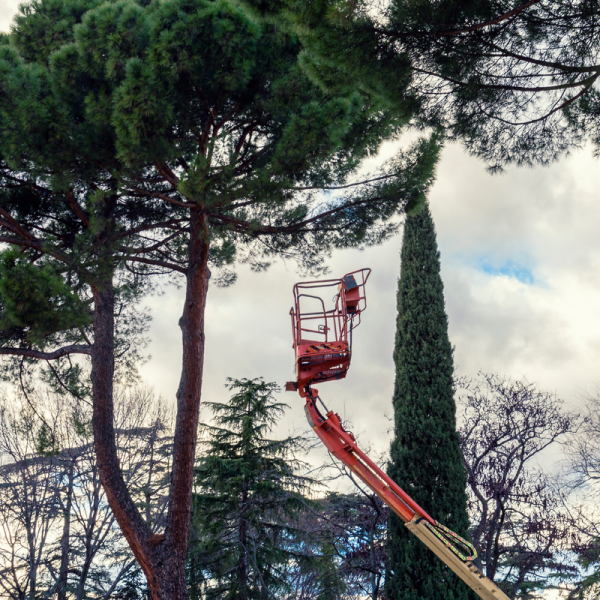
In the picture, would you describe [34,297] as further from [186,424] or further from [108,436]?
[186,424]

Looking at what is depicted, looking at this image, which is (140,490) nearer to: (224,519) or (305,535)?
(224,519)

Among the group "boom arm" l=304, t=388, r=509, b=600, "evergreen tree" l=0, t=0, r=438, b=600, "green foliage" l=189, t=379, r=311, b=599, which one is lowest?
"boom arm" l=304, t=388, r=509, b=600

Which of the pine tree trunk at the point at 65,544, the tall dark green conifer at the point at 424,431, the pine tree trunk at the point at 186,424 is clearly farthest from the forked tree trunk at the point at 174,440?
the pine tree trunk at the point at 65,544

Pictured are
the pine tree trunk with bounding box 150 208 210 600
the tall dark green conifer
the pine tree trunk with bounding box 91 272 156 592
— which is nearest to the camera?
the pine tree trunk with bounding box 150 208 210 600

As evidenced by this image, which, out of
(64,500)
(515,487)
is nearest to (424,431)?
(515,487)

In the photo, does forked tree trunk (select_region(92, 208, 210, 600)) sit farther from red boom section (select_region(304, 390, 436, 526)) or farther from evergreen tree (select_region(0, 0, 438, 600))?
red boom section (select_region(304, 390, 436, 526))

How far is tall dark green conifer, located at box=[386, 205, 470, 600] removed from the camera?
8.34 meters

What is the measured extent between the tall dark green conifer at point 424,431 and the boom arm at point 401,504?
3377 millimetres

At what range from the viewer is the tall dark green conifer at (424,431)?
8336 millimetres

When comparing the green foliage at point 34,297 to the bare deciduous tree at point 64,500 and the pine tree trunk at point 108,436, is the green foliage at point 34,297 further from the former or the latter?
the bare deciduous tree at point 64,500

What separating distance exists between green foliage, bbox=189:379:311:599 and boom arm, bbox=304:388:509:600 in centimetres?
626

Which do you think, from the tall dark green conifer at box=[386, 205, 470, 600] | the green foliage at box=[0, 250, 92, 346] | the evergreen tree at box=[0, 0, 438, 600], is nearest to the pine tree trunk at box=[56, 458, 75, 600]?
→ the evergreen tree at box=[0, 0, 438, 600]

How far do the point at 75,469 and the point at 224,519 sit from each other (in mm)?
4223

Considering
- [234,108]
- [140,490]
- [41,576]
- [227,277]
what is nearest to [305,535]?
[140,490]
